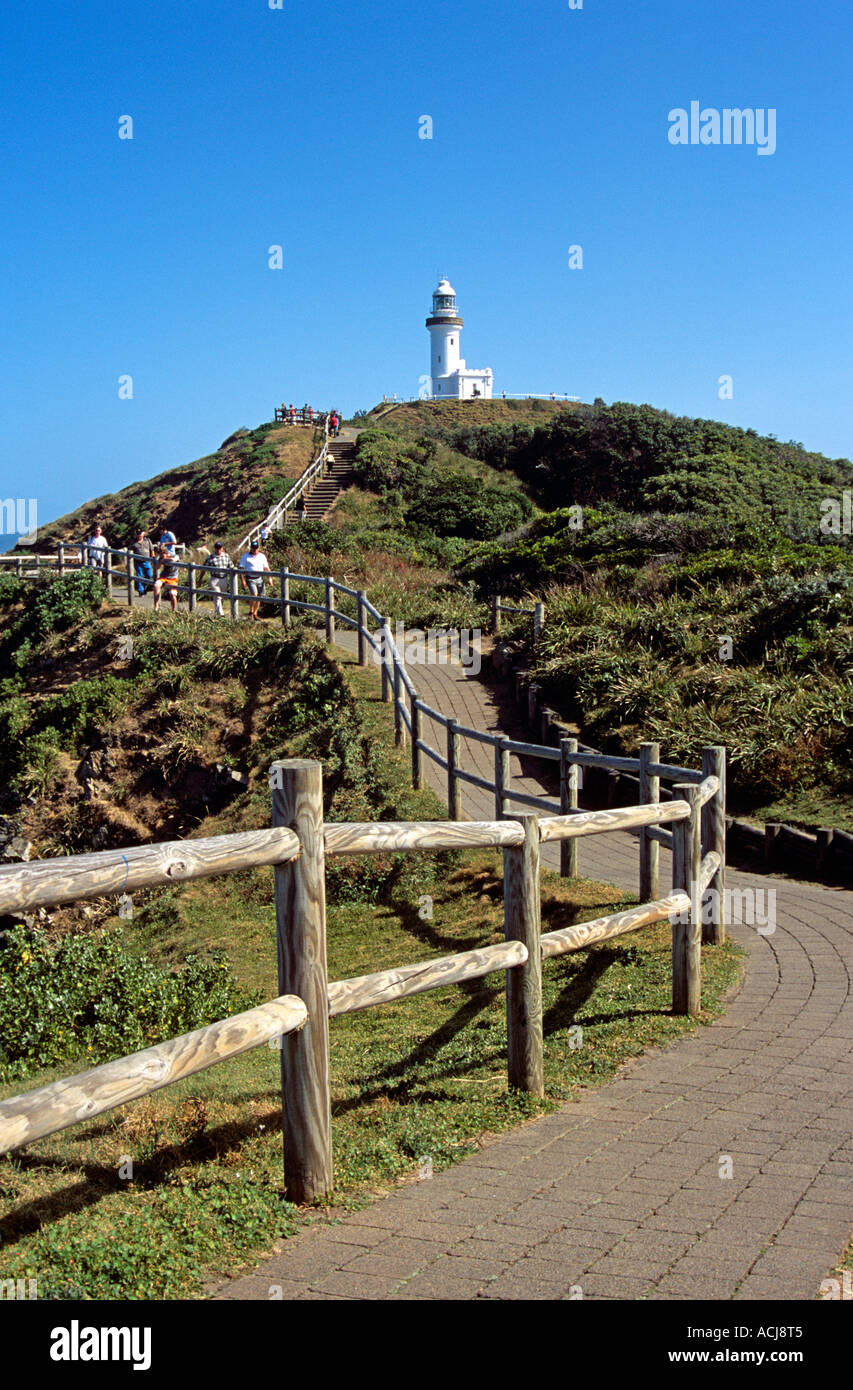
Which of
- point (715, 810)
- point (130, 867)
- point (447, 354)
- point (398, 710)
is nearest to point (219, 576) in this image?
point (398, 710)

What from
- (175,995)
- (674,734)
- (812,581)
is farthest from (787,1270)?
(812,581)

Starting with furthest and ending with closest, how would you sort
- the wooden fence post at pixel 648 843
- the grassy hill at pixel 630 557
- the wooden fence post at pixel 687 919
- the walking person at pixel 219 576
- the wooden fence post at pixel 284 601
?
1. the walking person at pixel 219 576
2. the wooden fence post at pixel 284 601
3. the grassy hill at pixel 630 557
4. the wooden fence post at pixel 648 843
5. the wooden fence post at pixel 687 919

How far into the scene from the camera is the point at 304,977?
399 cm

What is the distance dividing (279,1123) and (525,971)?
1.22 metres

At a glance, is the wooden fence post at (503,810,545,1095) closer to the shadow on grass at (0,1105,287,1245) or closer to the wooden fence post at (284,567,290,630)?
the shadow on grass at (0,1105,287,1245)

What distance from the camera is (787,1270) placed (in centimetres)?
342

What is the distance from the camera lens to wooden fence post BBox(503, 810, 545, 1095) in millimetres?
4910

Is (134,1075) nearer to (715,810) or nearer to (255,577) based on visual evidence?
(715,810)

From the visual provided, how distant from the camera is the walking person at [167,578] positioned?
86.5 ft

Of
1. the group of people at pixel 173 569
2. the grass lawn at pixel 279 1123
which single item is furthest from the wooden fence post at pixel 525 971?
the group of people at pixel 173 569

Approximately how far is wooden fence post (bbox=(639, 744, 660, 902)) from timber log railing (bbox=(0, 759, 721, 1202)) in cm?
266

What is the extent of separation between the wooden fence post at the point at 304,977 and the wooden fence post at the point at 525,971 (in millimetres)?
1162

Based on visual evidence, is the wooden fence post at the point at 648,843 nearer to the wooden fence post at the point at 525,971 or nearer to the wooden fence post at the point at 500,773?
the wooden fence post at the point at 500,773

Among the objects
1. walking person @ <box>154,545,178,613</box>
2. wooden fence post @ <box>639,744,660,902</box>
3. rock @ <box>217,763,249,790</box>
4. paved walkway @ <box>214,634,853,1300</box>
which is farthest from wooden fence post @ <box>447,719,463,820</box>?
walking person @ <box>154,545,178,613</box>
